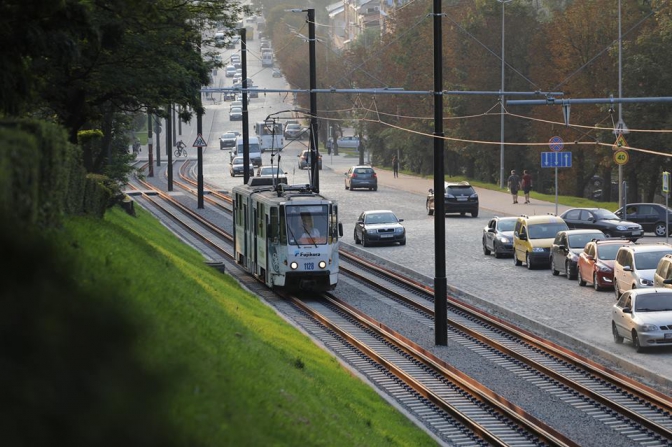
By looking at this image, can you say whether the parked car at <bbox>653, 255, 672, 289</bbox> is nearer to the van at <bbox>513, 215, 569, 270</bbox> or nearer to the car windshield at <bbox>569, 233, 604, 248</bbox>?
the car windshield at <bbox>569, 233, 604, 248</bbox>

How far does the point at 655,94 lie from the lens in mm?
63531

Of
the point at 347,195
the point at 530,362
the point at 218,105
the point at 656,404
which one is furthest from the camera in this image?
the point at 218,105

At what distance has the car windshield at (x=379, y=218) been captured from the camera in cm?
4941

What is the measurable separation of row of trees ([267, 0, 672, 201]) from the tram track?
63.3 feet

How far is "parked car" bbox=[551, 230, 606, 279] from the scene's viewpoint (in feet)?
123

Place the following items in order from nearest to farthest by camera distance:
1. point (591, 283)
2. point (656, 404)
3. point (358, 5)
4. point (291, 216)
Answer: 1. point (656, 404)
2. point (291, 216)
3. point (591, 283)
4. point (358, 5)

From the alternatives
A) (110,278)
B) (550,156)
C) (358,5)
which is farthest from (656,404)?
(358,5)

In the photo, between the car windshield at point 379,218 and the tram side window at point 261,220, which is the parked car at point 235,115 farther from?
the tram side window at point 261,220

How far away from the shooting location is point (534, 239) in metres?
41.3

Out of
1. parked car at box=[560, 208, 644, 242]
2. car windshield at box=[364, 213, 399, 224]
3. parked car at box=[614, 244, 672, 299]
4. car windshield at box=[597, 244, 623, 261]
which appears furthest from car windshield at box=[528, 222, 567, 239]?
car windshield at box=[364, 213, 399, 224]

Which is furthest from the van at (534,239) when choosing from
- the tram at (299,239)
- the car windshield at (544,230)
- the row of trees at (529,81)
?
the tram at (299,239)

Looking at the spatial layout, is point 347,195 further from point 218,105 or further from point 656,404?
point 218,105

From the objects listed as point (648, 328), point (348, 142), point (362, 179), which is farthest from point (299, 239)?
point (348, 142)

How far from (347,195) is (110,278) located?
6332 centimetres
